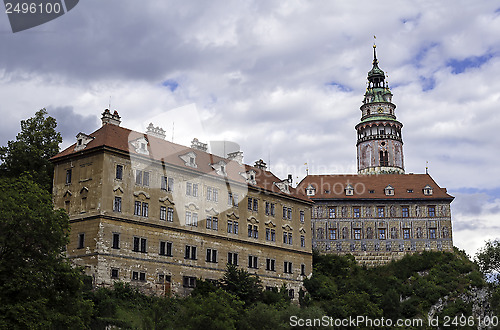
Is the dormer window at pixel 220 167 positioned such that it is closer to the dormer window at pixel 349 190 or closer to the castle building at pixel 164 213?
the castle building at pixel 164 213

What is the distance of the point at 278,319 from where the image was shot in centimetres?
3925

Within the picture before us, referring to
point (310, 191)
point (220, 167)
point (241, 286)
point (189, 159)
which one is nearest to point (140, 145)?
point (189, 159)

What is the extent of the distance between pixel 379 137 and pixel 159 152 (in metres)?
53.6

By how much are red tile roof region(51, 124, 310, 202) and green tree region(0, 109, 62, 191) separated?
2949 mm

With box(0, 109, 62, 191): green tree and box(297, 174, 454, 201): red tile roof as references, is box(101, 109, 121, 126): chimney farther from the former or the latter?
box(297, 174, 454, 201): red tile roof

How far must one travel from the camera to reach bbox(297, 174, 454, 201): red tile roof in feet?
271

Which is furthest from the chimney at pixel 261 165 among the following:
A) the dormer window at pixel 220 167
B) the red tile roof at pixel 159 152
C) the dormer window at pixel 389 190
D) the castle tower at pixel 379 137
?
the castle tower at pixel 379 137

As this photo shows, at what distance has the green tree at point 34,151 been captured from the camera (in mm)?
56750

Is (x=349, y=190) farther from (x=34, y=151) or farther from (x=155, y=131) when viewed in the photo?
(x=34, y=151)

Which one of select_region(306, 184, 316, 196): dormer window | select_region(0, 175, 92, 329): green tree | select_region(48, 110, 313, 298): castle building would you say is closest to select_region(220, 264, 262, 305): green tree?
select_region(48, 110, 313, 298): castle building

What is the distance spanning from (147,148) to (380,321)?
81.4ft

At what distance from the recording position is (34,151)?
2282 inches

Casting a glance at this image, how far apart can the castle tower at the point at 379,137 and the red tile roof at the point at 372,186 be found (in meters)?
12.7

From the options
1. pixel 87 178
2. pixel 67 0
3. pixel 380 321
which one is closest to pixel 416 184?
pixel 380 321
